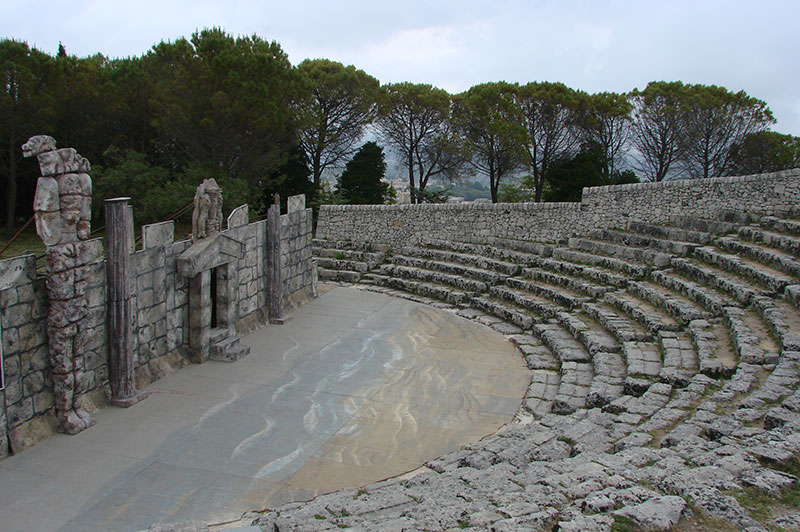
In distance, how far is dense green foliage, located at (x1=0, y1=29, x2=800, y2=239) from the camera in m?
20.3

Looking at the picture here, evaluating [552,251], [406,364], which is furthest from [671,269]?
[406,364]

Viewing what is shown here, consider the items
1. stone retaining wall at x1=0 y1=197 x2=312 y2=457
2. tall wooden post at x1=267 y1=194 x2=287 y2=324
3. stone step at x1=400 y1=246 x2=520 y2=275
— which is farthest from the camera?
stone step at x1=400 y1=246 x2=520 y2=275

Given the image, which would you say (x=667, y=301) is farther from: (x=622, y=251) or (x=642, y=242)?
(x=642, y=242)

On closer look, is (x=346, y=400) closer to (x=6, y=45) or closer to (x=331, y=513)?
(x=331, y=513)

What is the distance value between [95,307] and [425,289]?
9.15 metres

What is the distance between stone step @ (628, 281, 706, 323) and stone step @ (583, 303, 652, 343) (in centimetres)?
68

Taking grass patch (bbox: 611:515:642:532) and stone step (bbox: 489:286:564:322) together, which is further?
stone step (bbox: 489:286:564:322)

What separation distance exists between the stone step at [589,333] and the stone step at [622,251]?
2.71 metres

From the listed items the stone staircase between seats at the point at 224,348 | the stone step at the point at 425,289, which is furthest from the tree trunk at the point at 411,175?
the stone staircase between seats at the point at 224,348

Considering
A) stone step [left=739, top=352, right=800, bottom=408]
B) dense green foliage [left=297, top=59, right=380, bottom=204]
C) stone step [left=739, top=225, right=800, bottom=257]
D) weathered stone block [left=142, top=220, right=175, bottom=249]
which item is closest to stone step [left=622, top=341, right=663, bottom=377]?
stone step [left=739, top=352, right=800, bottom=408]

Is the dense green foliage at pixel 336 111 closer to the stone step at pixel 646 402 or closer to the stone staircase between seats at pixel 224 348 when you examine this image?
the stone staircase between seats at pixel 224 348

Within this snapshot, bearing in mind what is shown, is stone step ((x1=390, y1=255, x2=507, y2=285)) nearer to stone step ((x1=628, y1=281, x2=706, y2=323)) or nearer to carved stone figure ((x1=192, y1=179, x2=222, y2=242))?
stone step ((x1=628, y1=281, x2=706, y2=323))

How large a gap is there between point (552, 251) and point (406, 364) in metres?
7.06

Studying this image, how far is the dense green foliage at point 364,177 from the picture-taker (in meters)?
27.7
